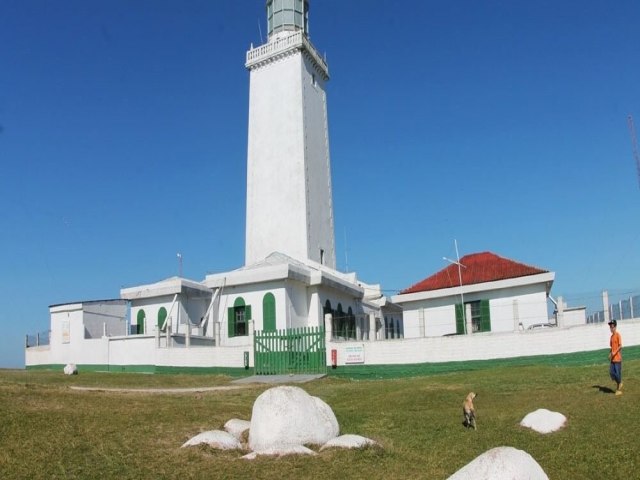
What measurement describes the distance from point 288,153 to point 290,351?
11932 mm

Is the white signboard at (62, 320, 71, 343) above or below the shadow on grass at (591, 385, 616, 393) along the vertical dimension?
above

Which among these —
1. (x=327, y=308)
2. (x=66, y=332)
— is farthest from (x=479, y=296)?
(x=66, y=332)

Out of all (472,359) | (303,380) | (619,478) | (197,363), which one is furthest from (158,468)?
(197,363)

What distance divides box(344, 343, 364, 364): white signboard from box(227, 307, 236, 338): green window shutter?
7.15 m

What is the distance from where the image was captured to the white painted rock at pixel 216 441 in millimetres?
9133

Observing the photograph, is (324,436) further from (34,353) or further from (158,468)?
(34,353)

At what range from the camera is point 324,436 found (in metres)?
9.48

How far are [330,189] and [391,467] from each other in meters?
25.9

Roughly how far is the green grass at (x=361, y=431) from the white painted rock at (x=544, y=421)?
164 millimetres

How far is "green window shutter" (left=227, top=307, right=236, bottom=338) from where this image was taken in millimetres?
27047

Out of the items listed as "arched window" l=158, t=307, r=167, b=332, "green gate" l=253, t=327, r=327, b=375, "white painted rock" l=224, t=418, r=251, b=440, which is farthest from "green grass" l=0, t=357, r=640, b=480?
"arched window" l=158, t=307, r=167, b=332

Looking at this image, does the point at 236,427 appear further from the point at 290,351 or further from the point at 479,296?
the point at 479,296

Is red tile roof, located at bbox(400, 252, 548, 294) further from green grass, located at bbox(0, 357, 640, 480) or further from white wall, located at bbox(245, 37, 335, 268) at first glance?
green grass, located at bbox(0, 357, 640, 480)

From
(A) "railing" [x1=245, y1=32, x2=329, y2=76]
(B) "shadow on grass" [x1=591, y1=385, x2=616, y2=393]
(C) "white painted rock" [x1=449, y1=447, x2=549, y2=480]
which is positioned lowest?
(B) "shadow on grass" [x1=591, y1=385, x2=616, y2=393]
